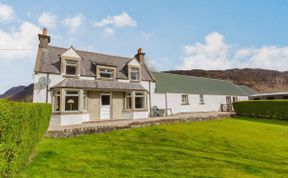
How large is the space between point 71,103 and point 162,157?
40.3ft

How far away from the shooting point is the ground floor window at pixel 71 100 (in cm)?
1761

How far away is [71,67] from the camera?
19328 millimetres

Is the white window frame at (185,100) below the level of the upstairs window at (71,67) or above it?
below

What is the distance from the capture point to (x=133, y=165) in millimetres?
7688

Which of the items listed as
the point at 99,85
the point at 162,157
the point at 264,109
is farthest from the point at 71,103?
the point at 264,109

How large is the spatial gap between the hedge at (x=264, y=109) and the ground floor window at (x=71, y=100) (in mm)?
22336

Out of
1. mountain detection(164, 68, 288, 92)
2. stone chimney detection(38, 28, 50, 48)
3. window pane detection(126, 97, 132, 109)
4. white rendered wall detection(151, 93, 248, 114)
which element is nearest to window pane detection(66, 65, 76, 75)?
stone chimney detection(38, 28, 50, 48)

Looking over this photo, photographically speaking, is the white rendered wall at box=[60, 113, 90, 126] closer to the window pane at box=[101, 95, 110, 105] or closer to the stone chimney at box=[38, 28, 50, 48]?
the window pane at box=[101, 95, 110, 105]

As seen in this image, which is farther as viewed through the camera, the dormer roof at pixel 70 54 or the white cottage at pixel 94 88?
the dormer roof at pixel 70 54

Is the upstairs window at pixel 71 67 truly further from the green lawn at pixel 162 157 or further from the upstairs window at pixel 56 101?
the green lawn at pixel 162 157

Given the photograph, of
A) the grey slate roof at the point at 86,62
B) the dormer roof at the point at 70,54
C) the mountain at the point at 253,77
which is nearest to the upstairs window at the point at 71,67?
the dormer roof at the point at 70,54

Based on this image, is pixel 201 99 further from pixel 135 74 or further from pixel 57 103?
pixel 57 103

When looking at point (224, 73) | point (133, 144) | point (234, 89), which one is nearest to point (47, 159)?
point (133, 144)

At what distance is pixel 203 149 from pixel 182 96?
1972 centimetres
